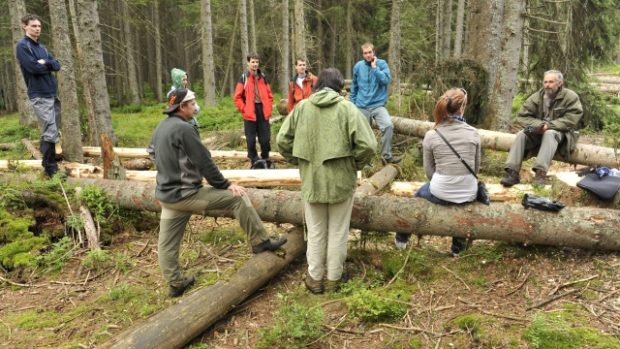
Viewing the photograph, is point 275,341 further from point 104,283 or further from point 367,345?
point 104,283

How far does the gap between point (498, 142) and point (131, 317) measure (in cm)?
671

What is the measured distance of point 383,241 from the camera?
5535mm

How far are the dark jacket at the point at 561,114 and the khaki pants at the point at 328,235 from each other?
3974mm

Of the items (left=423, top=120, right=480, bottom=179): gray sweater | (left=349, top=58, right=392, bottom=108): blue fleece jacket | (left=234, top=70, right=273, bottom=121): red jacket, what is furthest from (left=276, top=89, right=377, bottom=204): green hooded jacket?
(left=234, top=70, right=273, bottom=121): red jacket

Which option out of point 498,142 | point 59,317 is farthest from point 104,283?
point 498,142

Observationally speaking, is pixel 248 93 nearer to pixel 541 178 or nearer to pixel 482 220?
pixel 482 220

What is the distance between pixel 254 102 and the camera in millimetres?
8445

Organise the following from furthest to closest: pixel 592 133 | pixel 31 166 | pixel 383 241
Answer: pixel 592 133 → pixel 31 166 → pixel 383 241

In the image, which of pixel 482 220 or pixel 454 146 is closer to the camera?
pixel 454 146

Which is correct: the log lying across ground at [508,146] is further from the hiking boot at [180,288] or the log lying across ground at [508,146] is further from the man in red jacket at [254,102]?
the hiking boot at [180,288]

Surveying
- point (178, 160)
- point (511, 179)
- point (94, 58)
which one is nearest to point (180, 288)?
point (178, 160)

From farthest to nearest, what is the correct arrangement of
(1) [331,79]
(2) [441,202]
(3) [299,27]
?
(3) [299,27] → (2) [441,202] → (1) [331,79]

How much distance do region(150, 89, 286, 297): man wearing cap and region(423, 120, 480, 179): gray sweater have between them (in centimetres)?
209

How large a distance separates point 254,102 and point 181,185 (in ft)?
13.9
